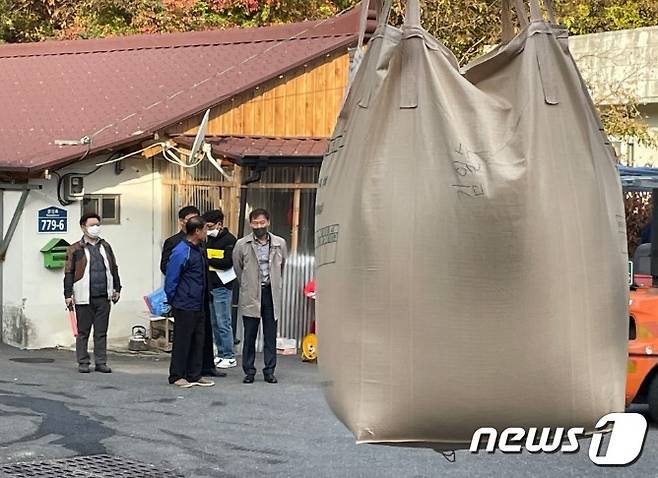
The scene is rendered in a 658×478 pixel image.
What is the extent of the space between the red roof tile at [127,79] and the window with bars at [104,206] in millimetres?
702

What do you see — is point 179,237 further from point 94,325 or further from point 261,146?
point 261,146

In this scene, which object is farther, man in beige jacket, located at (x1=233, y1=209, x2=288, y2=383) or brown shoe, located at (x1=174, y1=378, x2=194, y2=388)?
man in beige jacket, located at (x1=233, y1=209, x2=288, y2=383)

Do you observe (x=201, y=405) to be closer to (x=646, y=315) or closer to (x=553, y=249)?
(x=646, y=315)

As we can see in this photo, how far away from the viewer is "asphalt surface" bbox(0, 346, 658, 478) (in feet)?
26.8

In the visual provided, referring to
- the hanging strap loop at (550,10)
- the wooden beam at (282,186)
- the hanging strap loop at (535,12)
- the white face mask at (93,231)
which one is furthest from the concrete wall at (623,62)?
the hanging strap loop at (535,12)

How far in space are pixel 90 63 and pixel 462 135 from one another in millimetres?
15213

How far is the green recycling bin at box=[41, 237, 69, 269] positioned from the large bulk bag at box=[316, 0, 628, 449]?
11.2 m

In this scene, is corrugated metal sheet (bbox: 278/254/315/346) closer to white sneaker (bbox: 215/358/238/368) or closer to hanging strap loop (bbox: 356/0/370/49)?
white sneaker (bbox: 215/358/238/368)

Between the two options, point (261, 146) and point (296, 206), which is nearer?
point (296, 206)

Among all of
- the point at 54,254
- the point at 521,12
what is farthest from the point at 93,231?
the point at 521,12

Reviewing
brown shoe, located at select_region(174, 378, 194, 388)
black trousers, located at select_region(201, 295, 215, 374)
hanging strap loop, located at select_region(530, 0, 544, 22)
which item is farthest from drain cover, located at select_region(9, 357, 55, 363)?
hanging strap loop, located at select_region(530, 0, 544, 22)

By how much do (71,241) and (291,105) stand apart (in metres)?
3.30

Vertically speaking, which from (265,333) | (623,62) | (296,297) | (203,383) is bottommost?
(203,383)

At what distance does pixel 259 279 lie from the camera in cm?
1205
